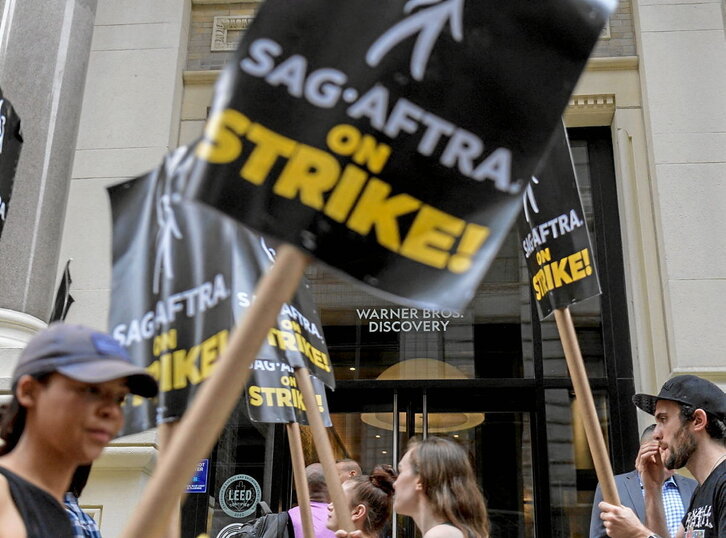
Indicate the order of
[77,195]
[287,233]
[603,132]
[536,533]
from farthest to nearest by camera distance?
[603,132]
[77,195]
[536,533]
[287,233]

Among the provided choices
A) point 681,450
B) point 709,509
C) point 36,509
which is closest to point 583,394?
point 709,509

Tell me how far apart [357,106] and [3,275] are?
6.20 metres

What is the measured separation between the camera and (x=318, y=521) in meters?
5.66

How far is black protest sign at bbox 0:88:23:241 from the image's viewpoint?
15.6ft

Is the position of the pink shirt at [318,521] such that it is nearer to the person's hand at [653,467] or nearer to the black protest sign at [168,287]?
the person's hand at [653,467]

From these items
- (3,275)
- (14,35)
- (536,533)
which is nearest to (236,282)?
(3,275)

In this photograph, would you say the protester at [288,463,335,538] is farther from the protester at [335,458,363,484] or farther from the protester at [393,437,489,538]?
the protester at [393,437,489,538]

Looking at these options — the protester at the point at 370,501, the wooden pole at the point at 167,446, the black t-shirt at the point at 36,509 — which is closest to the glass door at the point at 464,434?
the protester at the point at 370,501

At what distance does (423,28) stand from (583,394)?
147 cm

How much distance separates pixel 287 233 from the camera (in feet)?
6.13

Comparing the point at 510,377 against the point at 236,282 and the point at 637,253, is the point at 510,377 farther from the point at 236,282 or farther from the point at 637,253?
the point at 236,282

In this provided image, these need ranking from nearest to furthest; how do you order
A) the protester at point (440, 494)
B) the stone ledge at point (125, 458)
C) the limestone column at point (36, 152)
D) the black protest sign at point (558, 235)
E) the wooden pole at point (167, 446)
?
the wooden pole at point (167, 446) < the black protest sign at point (558, 235) < the protester at point (440, 494) < the limestone column at point (36, 152) < the stone ledge at point (125, 458)

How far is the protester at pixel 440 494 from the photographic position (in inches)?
150

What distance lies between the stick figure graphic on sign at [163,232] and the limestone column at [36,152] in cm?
433
